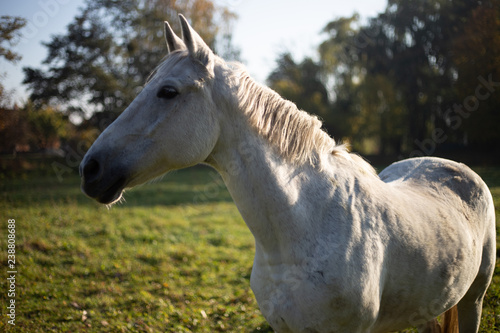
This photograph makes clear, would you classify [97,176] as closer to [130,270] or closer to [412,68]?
[130,270]

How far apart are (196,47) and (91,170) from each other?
36.4 inches

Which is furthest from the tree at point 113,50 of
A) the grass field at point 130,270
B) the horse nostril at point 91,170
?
the horse nostril at point 91,170

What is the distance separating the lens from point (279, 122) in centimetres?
187

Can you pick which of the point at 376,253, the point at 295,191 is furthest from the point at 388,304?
the point at 295,191

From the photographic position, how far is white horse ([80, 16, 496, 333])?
1702 millimetres

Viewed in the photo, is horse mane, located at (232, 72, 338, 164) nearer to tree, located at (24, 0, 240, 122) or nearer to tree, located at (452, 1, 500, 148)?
tree, located at (452, 1, 500, 148)

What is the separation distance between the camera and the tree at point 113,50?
49.3ft

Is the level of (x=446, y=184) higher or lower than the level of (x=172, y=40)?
lower

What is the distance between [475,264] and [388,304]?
101 cm

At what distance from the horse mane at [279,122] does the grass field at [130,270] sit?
2920mm

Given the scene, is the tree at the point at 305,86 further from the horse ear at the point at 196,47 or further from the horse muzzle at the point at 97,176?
the horse muzzle at the point at 97,176

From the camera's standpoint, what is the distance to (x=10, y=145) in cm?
554

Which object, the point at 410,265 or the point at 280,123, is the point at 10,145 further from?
A: the point at 410,265

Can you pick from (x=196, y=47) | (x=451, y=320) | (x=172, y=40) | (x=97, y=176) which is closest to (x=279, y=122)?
(x=196, y=47)
